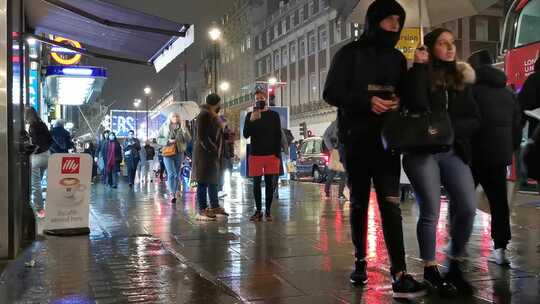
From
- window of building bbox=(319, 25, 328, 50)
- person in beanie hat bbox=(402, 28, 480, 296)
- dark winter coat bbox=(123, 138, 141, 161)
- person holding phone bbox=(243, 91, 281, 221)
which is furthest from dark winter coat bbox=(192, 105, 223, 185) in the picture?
window of building bbox=(319, 25, 328, 50)

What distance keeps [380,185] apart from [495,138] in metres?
1.49

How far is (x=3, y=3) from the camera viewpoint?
5.81 m

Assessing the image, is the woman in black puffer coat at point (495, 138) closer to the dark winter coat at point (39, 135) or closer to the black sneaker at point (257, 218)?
the black sneaker at point (257, 218)

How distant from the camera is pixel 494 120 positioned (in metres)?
5.33

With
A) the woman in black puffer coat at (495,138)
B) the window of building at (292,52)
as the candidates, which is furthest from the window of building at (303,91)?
the woman in black puffer coat at (495,138)

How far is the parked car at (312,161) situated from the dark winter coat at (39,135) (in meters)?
16.9

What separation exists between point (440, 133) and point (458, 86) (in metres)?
0.55

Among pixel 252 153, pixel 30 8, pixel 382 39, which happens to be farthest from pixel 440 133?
pixel 30 8

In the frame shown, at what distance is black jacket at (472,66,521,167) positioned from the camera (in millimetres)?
5305

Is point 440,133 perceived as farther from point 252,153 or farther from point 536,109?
point 252,153

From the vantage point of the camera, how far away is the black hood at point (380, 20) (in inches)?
177

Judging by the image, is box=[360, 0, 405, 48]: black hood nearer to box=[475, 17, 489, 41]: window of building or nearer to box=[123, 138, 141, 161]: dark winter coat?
box=[123, 138, 141, 161]: dark winter coat

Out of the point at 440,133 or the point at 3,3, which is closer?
the point at 440,133

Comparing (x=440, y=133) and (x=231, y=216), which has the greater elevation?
(x=440, y=133)
